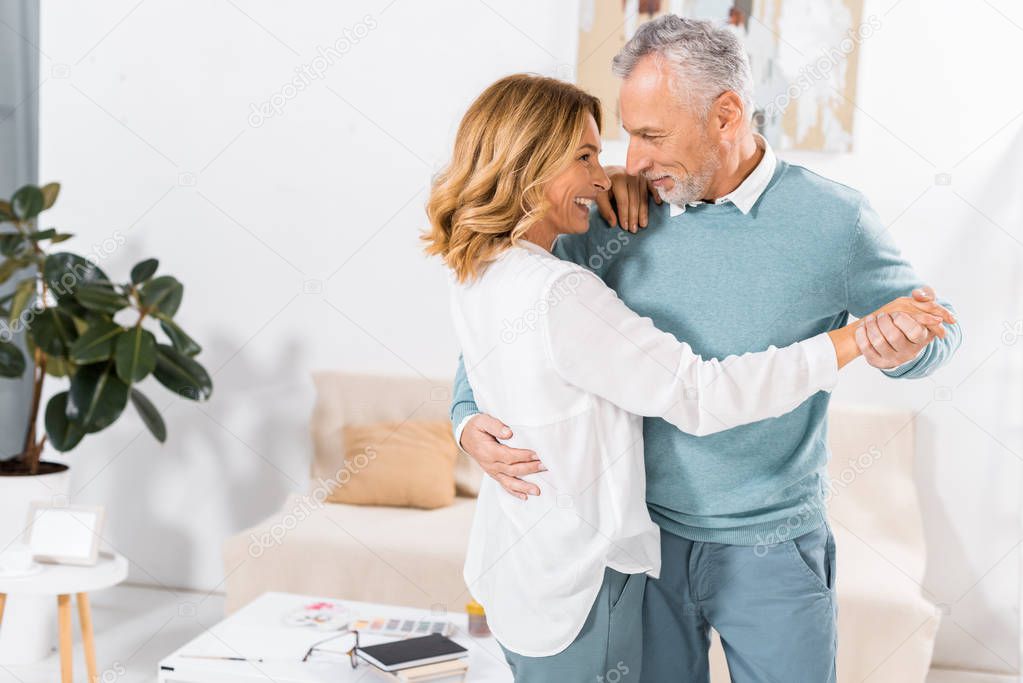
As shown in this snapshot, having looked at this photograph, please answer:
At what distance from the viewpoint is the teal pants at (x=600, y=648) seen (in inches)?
55.3

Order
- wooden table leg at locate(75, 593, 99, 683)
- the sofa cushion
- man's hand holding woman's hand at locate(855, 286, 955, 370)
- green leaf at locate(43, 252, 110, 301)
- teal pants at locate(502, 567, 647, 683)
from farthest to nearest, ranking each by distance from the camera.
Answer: the sofa cushion < green leaf at locate(43, 252, 110, 301) < wooden table leg at locate(75, 593, 99, 683) < teal pants at locate(502, 567, 647, 683) < man's hand holding woman's hand at locate(855, 286, 955, 370)

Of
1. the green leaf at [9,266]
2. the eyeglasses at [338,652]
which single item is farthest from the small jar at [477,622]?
the green leaf at [9,266]

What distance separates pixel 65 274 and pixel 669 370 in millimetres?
2399

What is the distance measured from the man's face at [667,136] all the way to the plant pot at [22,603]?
7.62 ft

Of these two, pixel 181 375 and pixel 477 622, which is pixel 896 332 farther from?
pixel 181 375

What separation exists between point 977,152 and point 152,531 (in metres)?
3.25

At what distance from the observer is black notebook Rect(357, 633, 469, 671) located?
2025 millimetres

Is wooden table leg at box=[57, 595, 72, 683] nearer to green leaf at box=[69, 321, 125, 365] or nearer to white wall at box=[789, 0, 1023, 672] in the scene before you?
green leaf at box=[69, 321, 125, 365]

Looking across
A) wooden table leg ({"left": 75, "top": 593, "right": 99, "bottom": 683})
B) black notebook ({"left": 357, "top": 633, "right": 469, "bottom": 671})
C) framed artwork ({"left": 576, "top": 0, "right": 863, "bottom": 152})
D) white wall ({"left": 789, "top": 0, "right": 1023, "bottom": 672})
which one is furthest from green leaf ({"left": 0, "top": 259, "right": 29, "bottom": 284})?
white wall ({"left": 789, "top": 0, "right": 1023, "bottom": 672})

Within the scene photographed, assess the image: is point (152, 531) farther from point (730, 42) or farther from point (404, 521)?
point (730, 42)

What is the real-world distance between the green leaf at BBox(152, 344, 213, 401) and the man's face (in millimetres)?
2122

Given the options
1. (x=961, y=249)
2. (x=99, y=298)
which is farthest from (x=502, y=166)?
(x=961, y=249)

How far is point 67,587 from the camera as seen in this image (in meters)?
2.68

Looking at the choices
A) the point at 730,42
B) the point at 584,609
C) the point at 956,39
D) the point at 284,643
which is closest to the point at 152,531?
the point at 284,643
